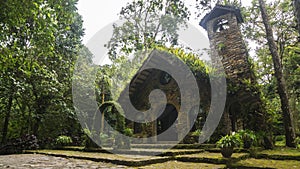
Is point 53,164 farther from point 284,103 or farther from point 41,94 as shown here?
point 41,94

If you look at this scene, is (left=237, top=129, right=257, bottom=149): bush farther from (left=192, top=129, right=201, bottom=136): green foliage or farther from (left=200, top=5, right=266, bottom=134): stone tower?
(left=192, top=129, right=201, bottom=136): green foliage

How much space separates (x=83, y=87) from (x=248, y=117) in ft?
43.1

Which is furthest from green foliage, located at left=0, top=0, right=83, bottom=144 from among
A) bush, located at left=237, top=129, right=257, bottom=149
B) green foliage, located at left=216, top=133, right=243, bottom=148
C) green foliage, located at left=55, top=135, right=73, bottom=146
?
bush, located at left=237, top=129, right=257, bottom=149

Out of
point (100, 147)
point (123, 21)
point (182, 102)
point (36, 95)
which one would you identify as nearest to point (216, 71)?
point (182, 102)

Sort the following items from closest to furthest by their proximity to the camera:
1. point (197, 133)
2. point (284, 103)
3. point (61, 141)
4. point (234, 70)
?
point (284, 103) < point (197, 133) < point (234, 70) < point (61, 141)

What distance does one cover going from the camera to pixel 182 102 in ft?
34.9

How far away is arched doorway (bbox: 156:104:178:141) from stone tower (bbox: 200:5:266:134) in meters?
3.77

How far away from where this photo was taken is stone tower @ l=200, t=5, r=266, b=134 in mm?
8367

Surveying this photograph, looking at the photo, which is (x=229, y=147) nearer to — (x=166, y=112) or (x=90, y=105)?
(x=166, y=112)

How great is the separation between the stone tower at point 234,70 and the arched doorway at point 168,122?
12.4 feet

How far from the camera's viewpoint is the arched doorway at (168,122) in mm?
12672

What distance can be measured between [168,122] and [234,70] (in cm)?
504

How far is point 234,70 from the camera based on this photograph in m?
10.2

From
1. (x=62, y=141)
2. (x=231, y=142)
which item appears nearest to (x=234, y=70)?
(x=231, y=142)
